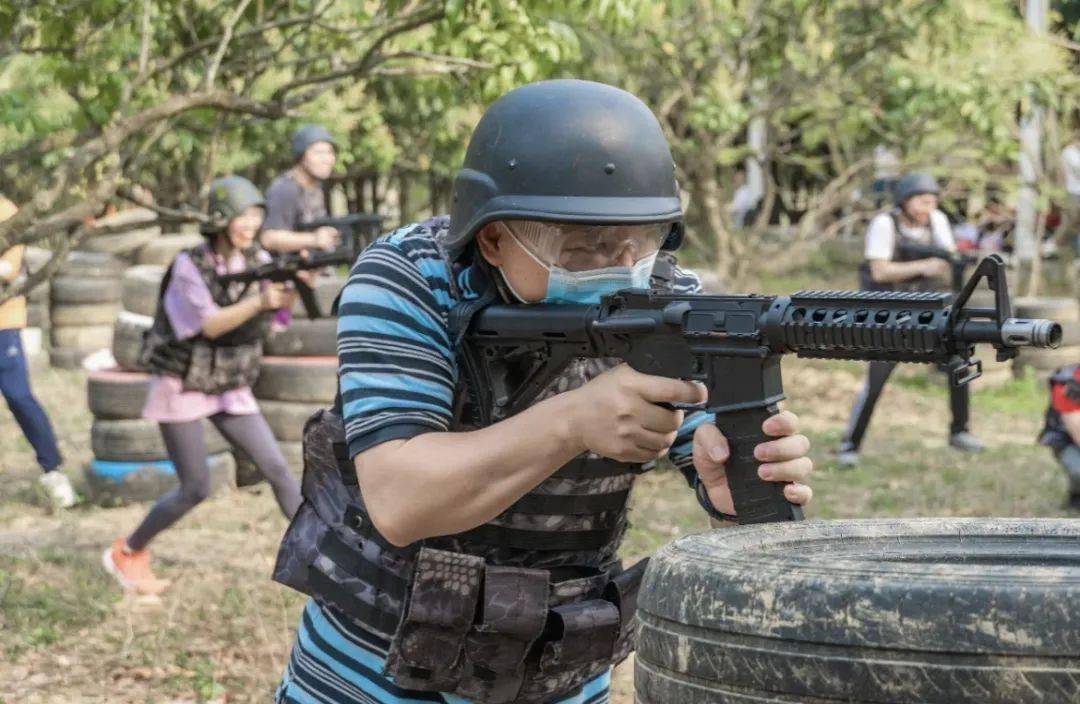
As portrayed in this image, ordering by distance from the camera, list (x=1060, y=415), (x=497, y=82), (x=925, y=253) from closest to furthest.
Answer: (x=497, y=82), (x=1060, y=415), (x=925, y=253)

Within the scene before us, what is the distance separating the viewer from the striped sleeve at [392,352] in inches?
99.2

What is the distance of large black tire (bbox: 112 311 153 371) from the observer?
8969mm

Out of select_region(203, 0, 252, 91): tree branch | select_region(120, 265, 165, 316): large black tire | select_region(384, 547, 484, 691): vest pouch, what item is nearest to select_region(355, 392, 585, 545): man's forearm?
select_region(384, 547, 484, 691): vest pouch

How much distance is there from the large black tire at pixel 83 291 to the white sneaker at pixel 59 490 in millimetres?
6690

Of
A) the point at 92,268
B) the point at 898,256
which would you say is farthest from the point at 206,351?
the point at 92,268

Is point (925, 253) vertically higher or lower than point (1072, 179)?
higher

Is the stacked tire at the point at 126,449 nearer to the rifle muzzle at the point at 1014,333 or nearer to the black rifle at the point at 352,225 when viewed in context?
the black rifle at the point at 352,225

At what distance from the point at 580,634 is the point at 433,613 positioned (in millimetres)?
281

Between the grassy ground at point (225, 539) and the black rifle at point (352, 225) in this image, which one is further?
the black rifle at point (352, 225)

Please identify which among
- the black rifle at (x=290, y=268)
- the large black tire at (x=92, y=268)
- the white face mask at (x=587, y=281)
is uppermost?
the white face mask at (x=587, y=281)

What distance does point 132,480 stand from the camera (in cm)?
880

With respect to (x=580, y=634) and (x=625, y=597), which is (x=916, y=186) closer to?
(x=625, y=597)

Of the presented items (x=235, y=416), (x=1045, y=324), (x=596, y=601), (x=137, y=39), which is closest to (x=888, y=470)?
(x=235, y=416)

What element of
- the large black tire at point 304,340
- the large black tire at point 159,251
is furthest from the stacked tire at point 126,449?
the large black tire at point 159,251
